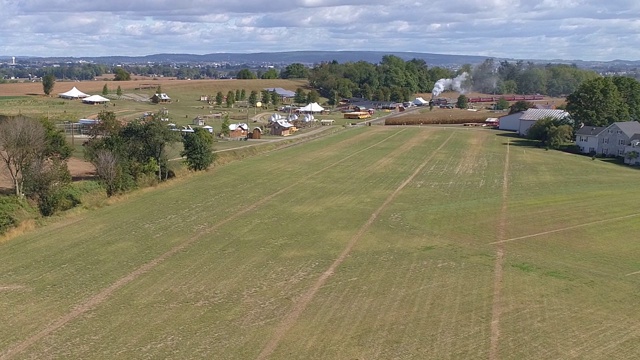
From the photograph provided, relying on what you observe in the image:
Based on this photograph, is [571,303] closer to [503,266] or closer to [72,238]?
[503,266]

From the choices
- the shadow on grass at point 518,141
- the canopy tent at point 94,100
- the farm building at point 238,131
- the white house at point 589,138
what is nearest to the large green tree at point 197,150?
the farm building at point 238,131

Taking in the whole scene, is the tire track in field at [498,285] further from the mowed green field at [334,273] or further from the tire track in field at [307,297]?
the tire track in field at [307,297]

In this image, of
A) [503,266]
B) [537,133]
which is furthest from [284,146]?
[503,266]

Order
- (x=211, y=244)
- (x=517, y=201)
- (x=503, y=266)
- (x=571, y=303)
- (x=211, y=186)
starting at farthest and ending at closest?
1. (x=211, y=186)
2. (x=517, y=201)
3. (x=211, y=244)
4. (x=503, y=266)
5. (x=571, y=303)

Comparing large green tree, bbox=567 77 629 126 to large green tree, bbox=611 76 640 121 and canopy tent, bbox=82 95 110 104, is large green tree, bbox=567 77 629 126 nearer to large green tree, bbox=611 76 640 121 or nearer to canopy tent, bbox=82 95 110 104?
large green tree, bbox=611 76 640 121

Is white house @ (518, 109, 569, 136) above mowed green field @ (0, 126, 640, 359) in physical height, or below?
above

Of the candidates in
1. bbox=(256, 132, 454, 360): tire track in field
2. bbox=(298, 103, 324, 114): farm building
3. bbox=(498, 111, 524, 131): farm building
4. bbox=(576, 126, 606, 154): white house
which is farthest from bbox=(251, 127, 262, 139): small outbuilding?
bbox=(256, 132, 454, 360): tire track in field
